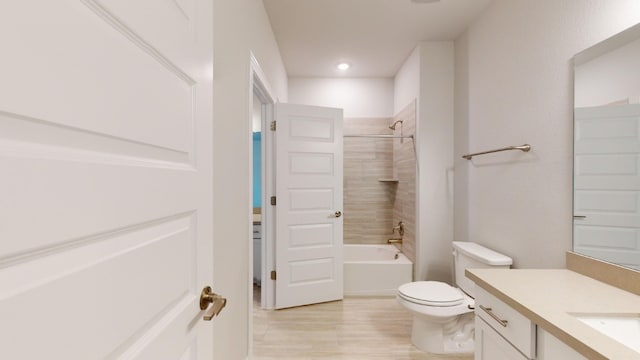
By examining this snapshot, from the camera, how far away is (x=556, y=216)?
1656 millimetres

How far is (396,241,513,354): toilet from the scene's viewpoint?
81.0 inches

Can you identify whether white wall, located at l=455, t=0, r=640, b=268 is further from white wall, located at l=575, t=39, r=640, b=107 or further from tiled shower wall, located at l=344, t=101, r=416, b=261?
tiled shower wall, located at l=344, t=101, r=416, b=261

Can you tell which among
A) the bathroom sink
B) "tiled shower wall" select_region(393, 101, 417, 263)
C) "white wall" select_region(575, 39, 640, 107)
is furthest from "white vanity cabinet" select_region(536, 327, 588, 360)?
"tiled shower wall" select_region(393, 101, 417, 263)

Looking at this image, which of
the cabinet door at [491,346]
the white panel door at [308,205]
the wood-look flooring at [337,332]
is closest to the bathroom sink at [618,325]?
the cabinet door at [491,346]

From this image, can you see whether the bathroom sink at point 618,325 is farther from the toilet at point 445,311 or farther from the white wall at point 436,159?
the white wall at point 436,159

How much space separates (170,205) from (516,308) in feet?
4.01

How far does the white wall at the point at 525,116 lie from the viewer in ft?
5.16

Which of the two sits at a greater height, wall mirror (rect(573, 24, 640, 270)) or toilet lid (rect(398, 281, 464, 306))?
wall mirror (rect(573, 24, 640, 270))

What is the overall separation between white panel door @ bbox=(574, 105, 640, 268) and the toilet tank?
0.54 metres

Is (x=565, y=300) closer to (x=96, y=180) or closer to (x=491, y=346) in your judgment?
(x=491, y=346)

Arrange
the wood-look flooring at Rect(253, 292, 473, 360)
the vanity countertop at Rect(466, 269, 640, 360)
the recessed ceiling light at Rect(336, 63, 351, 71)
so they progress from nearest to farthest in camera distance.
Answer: the vanity countertop at Rect(466, 269, 640, 360)
the wood-look flooring at Rect(253, 292, 473, 360)
the recessed ceiling light at Rect(336, 63, 351, 71)

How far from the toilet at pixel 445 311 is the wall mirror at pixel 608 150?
68cm

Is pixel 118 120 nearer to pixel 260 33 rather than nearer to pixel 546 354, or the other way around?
pixel 546 354

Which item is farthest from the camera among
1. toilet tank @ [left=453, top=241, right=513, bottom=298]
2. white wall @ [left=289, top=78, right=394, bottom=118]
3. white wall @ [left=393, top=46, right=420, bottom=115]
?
white wall @ [left=289, top=78, right=394, bottom=118]
